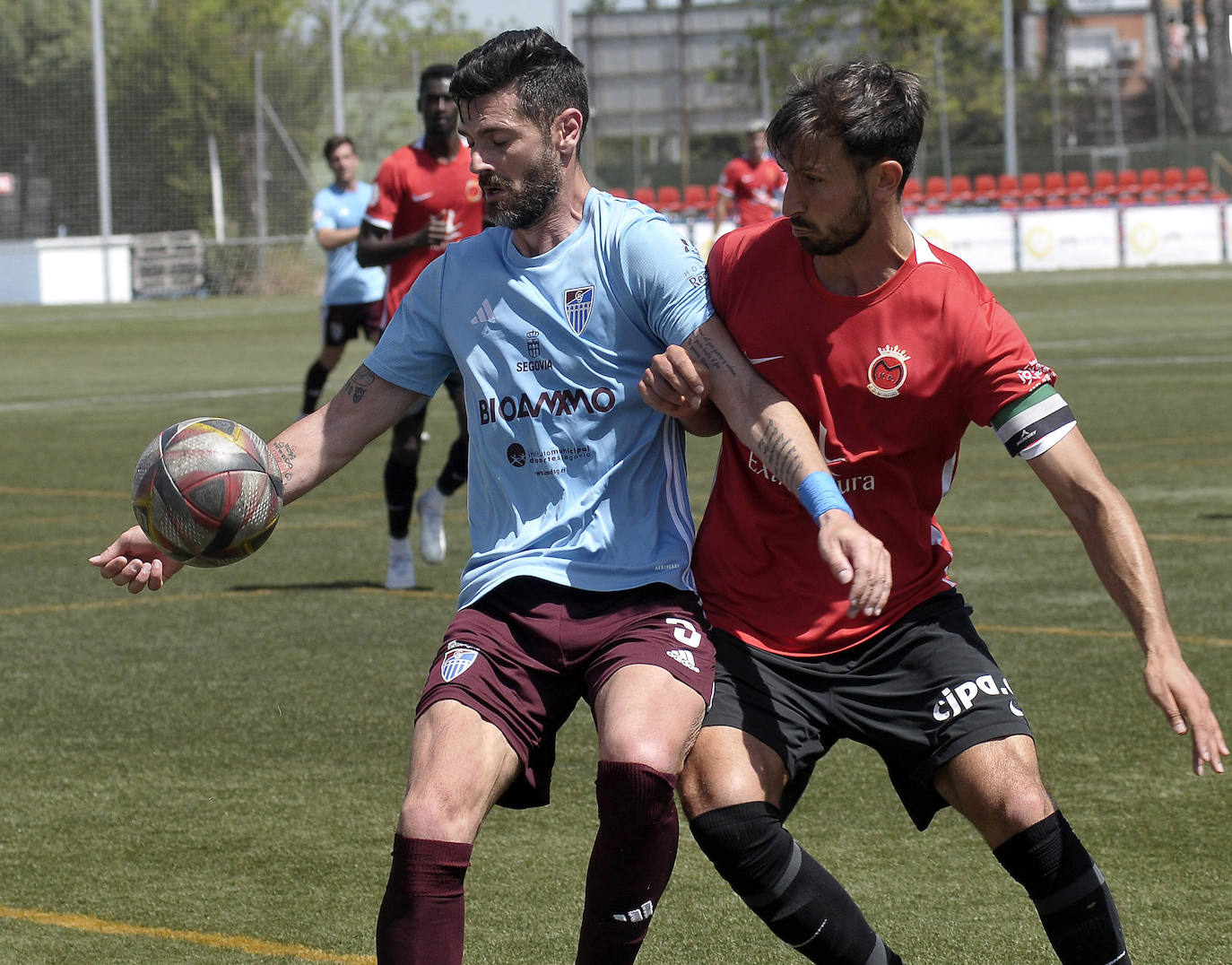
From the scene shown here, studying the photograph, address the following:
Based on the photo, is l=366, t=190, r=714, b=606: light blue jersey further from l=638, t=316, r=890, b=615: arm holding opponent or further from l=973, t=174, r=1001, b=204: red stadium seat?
l=973, t=174, r=1001, b=204: red stadium seat

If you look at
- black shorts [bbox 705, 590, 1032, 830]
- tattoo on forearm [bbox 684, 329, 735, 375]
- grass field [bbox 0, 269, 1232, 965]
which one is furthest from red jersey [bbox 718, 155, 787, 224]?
black shorts [bbox 705, 590, 1032, 830]

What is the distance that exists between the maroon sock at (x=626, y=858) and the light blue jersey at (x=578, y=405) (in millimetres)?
519

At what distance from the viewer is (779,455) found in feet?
13.0

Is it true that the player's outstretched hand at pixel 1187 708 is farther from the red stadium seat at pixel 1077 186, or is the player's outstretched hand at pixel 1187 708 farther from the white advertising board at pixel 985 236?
the red stadium seat at pixel 1077 186

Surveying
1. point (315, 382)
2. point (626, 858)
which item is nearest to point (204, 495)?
point (626, 858)

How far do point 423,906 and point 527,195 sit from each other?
1.54m

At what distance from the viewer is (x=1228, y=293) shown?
32.1 m

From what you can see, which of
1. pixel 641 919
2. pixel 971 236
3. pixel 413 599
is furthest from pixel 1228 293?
pixel 641 919

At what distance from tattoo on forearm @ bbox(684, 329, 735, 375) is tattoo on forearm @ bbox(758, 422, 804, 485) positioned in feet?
0.69

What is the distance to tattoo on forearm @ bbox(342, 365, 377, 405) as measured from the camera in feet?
15.0

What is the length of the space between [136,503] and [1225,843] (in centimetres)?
309

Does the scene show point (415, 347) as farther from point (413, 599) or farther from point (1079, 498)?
point (413, 599)

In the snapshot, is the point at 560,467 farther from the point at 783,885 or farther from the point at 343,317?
the point at 343,317

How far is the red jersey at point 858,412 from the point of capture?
412 cm
